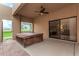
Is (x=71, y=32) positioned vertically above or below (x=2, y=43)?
above

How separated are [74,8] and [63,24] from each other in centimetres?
140

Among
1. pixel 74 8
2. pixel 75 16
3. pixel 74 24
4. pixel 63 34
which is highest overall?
pixel 74 8

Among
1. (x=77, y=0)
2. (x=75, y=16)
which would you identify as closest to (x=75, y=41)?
(x=75, y=16)

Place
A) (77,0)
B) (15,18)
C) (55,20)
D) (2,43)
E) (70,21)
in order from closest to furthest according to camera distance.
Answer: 1. (77,0)
2. (15,18)
3. (2,43)
4. (70,21)
5. (55,20)

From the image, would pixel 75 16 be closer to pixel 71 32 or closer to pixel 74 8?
pixel 74 8

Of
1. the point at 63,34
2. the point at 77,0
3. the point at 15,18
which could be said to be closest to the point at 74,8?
the point at 63,34

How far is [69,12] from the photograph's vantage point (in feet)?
20.3

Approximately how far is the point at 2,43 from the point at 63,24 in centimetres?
416

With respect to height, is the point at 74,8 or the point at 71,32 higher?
the point at 74,8

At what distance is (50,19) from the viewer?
775 centimetres

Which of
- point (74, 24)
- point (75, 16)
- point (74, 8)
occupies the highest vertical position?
point (74, 8)

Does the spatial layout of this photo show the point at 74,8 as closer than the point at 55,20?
Yes

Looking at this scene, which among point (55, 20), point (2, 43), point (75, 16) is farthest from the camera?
point (55, 20)

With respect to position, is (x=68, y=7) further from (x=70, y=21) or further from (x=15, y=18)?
(x=15, y=18)
